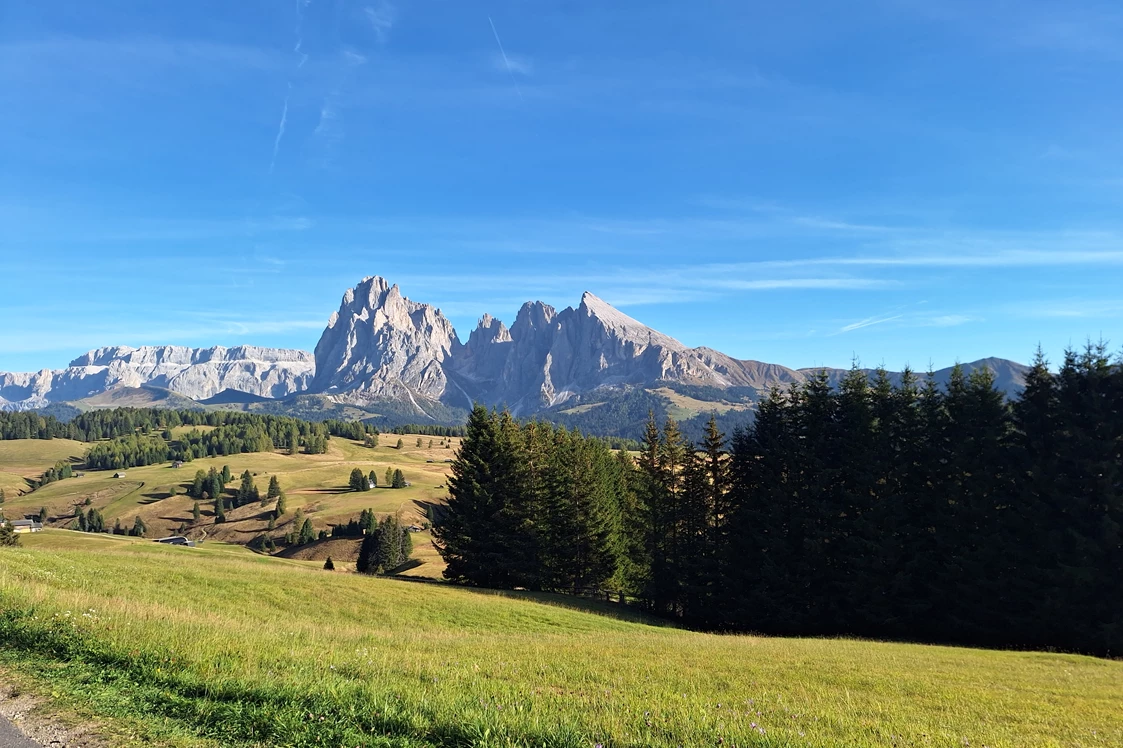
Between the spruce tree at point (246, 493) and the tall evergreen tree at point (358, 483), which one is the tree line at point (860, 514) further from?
the spruce tree at point (246, 493)

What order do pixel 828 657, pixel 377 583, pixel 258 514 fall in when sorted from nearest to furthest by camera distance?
pixel 828 657
pixel 377 583
pixel 258 514

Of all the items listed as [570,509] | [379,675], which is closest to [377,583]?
[570,509]

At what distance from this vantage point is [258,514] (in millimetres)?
169125

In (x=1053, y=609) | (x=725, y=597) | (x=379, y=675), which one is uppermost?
(x=379, y=675)

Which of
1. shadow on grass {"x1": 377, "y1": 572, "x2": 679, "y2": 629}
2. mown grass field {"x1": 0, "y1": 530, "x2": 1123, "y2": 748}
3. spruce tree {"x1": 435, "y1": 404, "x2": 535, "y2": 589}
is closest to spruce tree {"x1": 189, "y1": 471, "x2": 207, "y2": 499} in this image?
spruce tree {"x1": 435, "y1": 404, "x2": 535, "y2": 589}

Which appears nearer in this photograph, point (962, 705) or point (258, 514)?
point (962, 705)

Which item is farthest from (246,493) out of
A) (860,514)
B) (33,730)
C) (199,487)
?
(33,730)

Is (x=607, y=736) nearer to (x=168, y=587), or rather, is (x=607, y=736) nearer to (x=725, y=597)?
(x=168, y=587)

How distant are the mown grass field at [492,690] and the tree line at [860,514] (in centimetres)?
1570

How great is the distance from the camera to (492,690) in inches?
377

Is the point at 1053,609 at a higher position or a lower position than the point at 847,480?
lower

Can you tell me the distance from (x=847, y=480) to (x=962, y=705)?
32316 mm

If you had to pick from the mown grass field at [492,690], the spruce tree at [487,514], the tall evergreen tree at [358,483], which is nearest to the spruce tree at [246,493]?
the tall evergreen tree at [358,483]

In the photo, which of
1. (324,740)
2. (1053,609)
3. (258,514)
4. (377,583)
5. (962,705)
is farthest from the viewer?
(258,514)
